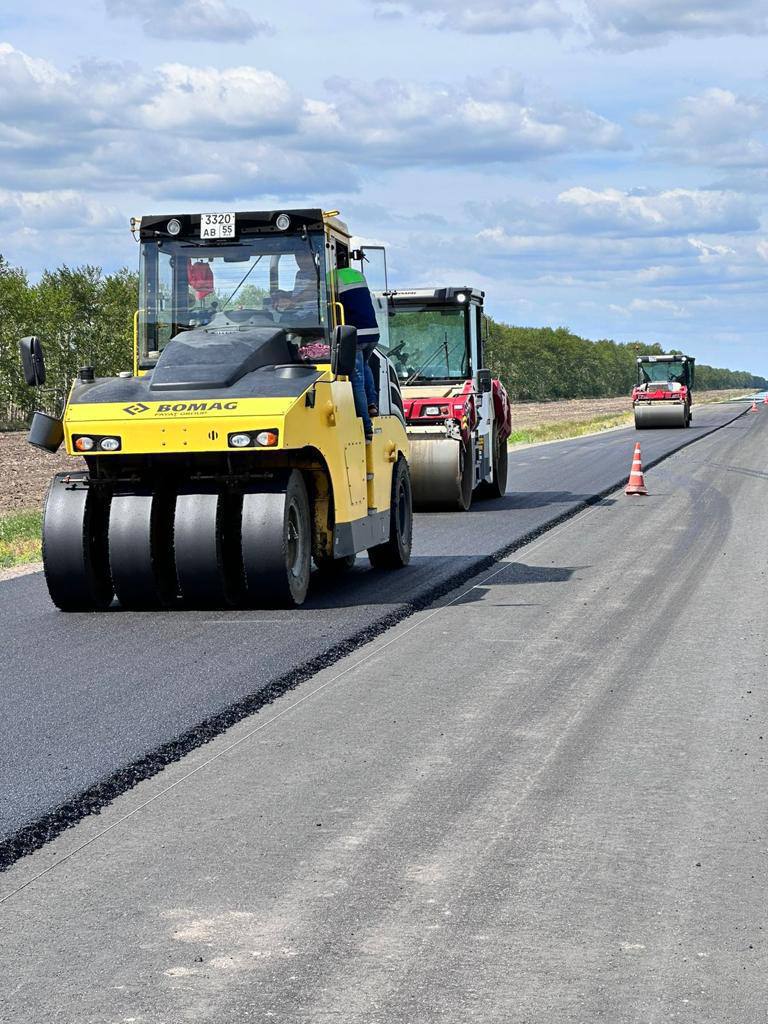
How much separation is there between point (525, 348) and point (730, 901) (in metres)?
134

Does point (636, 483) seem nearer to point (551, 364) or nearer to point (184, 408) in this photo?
point (184, 408)

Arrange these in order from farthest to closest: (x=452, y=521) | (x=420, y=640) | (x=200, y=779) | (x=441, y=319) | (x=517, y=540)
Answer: (x=441, y=319) < (x=452, y=521) < (x=517, y=540) < (x=420, y=640) < (x=200, y=779)

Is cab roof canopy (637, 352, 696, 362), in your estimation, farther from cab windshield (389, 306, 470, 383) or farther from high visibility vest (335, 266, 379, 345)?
high visibility vest (335, 266, 379, 345)

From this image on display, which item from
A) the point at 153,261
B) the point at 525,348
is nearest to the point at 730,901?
the point at 153,261

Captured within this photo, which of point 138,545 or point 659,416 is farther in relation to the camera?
point 659,416

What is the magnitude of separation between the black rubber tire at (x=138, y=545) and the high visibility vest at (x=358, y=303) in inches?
83.4

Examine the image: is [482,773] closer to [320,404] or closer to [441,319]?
[320,404]

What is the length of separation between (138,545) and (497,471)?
1179 cm

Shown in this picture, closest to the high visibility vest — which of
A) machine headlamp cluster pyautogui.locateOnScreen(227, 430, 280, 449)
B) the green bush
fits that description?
machine headlamp cluster pyautogui.locateOnScreen(227, 430, 280, 449)

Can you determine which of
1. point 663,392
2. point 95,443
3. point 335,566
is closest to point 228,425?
point 95,443

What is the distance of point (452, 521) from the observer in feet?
60.0

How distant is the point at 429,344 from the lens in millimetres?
20344

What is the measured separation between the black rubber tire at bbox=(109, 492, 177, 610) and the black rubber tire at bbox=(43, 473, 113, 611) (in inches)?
8.1

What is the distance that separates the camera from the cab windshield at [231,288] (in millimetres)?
11703
